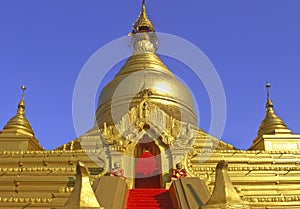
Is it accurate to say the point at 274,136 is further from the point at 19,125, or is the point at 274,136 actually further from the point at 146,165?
the point at 19,125

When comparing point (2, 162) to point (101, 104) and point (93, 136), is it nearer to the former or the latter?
point (93, 136)

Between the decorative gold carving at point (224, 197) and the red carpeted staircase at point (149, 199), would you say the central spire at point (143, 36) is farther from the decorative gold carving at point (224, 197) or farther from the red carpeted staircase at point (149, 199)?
the decorative gold carving at point (224, 197)

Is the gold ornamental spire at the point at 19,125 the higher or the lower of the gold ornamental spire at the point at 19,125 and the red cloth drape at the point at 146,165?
the higher

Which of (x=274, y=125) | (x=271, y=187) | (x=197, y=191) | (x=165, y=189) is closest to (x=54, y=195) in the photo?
(x=165, y=189)

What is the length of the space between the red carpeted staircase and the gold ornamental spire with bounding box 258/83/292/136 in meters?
11.1

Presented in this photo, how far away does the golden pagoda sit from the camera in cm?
1005

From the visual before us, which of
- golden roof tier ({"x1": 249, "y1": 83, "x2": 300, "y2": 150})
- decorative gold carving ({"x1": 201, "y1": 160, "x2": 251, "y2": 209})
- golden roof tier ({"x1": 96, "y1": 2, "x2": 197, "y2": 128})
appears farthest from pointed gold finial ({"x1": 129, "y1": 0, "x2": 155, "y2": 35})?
decorative gold carving ({"x1": 201, "y1": 160, "x2": 251, "y2": 209})

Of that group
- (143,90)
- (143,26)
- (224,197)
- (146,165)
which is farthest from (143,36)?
(224,197)

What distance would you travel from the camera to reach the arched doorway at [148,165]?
47.8ft

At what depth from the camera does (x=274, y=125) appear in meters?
22.4

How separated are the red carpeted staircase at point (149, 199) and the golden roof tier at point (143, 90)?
10.6 meters

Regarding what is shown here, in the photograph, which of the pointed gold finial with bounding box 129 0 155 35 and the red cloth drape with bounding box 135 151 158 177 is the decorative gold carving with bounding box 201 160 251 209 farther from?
the pointed gold finial with bounding box 129 0 155 35

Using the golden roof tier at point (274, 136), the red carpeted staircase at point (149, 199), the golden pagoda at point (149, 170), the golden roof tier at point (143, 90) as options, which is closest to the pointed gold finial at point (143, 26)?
the golden roof tier at point (143, 90)

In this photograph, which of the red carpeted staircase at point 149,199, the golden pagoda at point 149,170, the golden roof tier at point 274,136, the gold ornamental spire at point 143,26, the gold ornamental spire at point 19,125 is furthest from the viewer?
the gold ornamental spire at point 143,26
